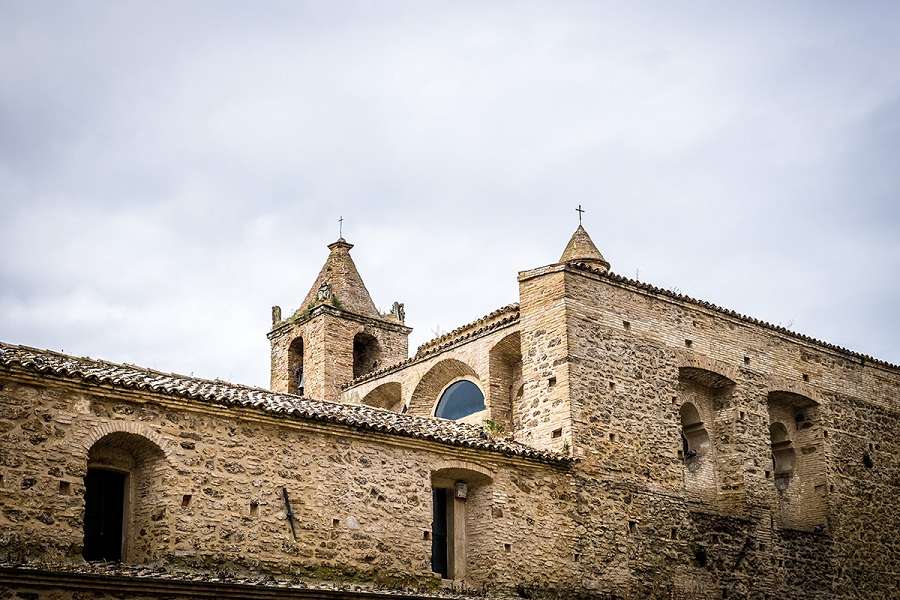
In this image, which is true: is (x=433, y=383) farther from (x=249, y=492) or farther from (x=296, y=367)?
(x=249, y=492)

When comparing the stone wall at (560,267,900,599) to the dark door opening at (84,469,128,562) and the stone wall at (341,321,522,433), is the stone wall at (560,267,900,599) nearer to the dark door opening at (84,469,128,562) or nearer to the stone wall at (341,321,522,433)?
the stone wall at (341,321,522,433)

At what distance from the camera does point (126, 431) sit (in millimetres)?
13859

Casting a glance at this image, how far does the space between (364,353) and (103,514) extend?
49.7ft

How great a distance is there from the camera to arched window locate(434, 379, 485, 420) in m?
22.6

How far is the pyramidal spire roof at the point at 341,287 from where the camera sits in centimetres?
2856

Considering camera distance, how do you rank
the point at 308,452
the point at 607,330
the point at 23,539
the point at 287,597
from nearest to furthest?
1. the point at 23,539
2. the point at 287,597
3. the point at 308,452
4. the point at 607,330

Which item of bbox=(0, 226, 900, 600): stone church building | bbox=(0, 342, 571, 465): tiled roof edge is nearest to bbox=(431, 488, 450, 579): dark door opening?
bbox=(0, 226, 900, 600): stone church building

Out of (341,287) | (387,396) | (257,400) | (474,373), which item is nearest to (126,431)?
(257,400)

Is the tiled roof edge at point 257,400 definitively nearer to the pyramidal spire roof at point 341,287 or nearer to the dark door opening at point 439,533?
the dark door opening at point 439,533

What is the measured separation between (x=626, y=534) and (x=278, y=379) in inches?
522

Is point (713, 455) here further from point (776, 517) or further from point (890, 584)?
point (890, 584)

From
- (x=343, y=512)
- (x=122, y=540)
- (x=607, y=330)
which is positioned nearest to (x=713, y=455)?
(x=607, y=330)

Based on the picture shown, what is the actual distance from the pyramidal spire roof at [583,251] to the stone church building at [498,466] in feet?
0.27

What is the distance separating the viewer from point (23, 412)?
1316 centimetres
